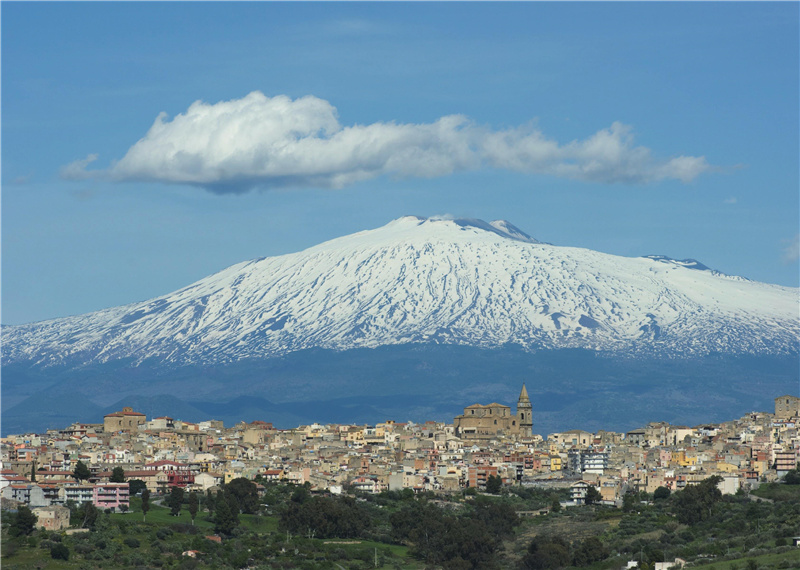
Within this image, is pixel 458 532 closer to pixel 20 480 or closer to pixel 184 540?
pixel 184 540

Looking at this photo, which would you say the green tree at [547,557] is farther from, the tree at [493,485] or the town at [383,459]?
the tree at [493,485]

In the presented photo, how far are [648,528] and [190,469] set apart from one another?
30770mm

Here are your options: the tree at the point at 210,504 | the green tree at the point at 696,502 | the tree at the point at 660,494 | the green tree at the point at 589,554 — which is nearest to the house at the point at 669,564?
the green tree at the point at 589,554

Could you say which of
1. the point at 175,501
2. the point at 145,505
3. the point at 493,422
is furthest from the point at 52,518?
the point at 493,422

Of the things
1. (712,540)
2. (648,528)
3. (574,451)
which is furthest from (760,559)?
(574,451)

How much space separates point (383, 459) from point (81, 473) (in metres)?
27.5

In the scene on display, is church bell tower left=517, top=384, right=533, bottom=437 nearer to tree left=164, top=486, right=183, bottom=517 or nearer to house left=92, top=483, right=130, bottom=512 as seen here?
tree left=164, top=486, right=183, bottom=517

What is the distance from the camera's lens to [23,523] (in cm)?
7769

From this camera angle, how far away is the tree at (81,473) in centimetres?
9838

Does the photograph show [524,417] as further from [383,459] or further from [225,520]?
[225,520]

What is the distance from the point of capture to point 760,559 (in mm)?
69500

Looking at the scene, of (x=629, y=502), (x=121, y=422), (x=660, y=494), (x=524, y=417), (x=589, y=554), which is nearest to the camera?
(x=589, y=554)

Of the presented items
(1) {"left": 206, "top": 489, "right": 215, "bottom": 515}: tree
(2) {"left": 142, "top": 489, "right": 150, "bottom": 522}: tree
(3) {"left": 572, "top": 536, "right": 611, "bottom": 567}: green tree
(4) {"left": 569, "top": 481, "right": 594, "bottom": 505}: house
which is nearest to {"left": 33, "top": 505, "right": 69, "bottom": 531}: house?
(2) {"left": 142, "top": 489, "right": 150, "bottom": 522}: tree

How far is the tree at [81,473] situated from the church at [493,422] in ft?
165
